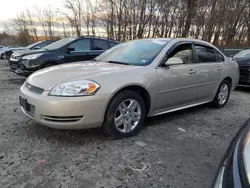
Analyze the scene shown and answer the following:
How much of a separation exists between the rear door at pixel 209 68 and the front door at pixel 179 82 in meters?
0.17

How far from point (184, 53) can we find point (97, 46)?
429 centimetres

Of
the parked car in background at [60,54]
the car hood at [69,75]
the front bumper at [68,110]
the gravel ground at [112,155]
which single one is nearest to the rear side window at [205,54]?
the gravel ground at [112,155]

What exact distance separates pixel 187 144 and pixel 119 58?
178cm

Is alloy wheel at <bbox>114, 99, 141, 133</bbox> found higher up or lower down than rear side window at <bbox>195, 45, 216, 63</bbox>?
lower down

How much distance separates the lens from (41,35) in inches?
1123

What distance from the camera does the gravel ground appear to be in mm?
2238

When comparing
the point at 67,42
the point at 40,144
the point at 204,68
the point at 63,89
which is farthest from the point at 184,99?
the point at 67,42

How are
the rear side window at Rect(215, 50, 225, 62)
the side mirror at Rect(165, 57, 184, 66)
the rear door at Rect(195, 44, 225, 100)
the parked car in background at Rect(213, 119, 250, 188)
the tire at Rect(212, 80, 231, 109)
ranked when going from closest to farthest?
1. the parked car in background at Rect(213, 119, 250, 188)
2. the side mirror at Rect(165, 57, 184, 66)
3. the rear door at Rect(195, 44, 225, 100)
4. the rear side window at Rect(215, 50, 225, 62)
5. the tire at Rect(212, 80, 231, 109)

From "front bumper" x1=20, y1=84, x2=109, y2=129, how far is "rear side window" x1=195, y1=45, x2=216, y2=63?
2.29m

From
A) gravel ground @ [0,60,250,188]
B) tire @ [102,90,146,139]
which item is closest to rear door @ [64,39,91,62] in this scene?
gravel ground @ [0,60,250,188]

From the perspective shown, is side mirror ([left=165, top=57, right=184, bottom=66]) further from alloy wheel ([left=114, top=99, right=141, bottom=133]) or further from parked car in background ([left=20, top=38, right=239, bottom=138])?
alloy wheel ([left=114, top=99, right=141, bottom=133])

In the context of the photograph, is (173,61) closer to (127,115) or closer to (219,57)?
(127,115)

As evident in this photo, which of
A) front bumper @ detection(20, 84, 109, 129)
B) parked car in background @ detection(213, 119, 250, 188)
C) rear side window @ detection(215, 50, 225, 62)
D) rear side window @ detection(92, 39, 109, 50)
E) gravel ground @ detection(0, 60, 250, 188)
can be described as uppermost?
rear side window @ detection(92, 39, 109, 50)

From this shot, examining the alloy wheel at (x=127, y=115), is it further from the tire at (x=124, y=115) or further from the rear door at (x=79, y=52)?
the rear door at (x=79, y=52)
